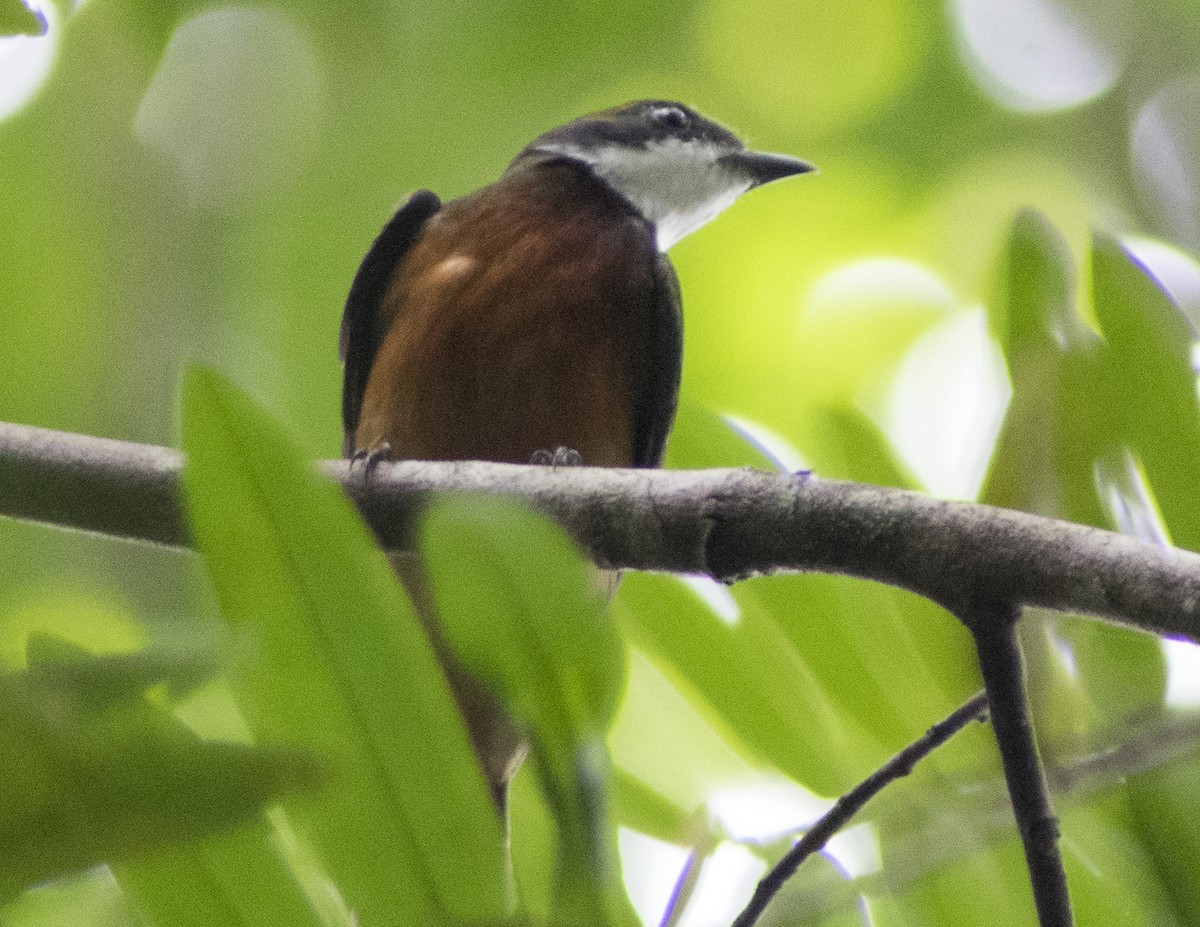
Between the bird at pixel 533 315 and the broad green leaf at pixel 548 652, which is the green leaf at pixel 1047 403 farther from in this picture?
the bird at pixel 533 315

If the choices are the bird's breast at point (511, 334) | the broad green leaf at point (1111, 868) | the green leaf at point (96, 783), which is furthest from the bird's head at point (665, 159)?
the green leaf at point (96, 783)

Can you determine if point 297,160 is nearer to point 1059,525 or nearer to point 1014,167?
point 1014,167

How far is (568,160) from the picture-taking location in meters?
2.66

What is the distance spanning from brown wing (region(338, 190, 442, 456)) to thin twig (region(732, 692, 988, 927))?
1.53 metres

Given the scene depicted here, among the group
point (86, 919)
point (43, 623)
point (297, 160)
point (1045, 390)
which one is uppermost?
point (297, 160)

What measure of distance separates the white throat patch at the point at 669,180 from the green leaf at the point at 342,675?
203 centimetres

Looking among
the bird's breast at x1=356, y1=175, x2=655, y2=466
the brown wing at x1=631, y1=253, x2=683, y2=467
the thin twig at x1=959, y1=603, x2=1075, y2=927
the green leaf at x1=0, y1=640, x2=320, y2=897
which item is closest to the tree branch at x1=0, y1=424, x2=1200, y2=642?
the thin twig at x1=959, y1=603, x2=1075, y2=927

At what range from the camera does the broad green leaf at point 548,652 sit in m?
0.51

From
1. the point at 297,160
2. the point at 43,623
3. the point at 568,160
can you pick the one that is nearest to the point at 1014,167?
the point at 568,160

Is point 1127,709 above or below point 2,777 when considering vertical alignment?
above

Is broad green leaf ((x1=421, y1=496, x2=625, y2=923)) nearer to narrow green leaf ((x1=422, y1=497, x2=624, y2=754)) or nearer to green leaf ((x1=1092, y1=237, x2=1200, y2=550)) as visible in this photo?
narrow green leaf ((x1=422, y1=497, x2=624, y2=754))

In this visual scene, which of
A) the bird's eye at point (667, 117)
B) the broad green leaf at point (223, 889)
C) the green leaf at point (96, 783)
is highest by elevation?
the bird's eye at point (667, 117)

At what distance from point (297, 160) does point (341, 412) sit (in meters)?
0.62

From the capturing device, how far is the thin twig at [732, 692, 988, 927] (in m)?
0.80
